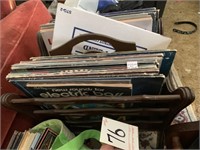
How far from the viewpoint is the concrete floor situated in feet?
3.99

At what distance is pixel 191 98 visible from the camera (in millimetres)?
507

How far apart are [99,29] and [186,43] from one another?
0.95m

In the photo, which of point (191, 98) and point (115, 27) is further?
point (115, 27)

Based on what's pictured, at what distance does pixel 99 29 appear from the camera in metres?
0.64

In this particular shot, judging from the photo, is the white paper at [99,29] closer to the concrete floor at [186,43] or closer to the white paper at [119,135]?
the white paper at [119,135]

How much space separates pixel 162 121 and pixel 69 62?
0.98 feet

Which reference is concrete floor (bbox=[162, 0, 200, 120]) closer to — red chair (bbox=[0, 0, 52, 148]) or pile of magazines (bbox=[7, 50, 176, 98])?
pile of magazines (bbox=[7, 50, 176, 98])

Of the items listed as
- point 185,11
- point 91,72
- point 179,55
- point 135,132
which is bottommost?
point 179,55

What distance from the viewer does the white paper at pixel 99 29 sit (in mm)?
617

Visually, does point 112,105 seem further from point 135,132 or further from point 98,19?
point 98,19

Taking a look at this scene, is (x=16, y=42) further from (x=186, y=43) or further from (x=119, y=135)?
(x=186, y=43)

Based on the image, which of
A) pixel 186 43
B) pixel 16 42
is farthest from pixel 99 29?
pixel 186 43

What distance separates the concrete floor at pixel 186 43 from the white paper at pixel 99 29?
542 mm

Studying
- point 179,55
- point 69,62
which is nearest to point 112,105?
point 69,62
